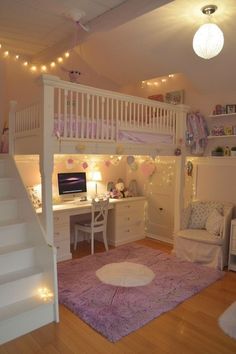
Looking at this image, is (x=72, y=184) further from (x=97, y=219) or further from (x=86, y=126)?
(x=86, y=126)

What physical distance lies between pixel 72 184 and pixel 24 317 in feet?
8.32

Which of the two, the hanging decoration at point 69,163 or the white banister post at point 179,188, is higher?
the hanging decoration at point 69,163

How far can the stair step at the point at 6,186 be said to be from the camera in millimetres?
3225

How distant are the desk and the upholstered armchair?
1.00 meters

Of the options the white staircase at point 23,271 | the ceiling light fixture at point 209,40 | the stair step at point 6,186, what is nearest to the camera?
the white staircase at point 23,271

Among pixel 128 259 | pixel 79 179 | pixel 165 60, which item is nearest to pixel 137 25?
pixel 165 60

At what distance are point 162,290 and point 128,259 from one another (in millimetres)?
945

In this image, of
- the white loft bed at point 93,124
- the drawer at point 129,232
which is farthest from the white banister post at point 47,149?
the drawer at point 129,232

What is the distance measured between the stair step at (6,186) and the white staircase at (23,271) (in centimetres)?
14

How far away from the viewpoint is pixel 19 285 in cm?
238

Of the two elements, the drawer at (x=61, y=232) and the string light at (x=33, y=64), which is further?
the string light at (x=33, y=64)

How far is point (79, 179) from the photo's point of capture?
4664mm

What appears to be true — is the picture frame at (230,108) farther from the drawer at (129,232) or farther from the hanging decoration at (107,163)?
the drawer at (129,232)

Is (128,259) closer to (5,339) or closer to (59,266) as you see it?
(59,266)
